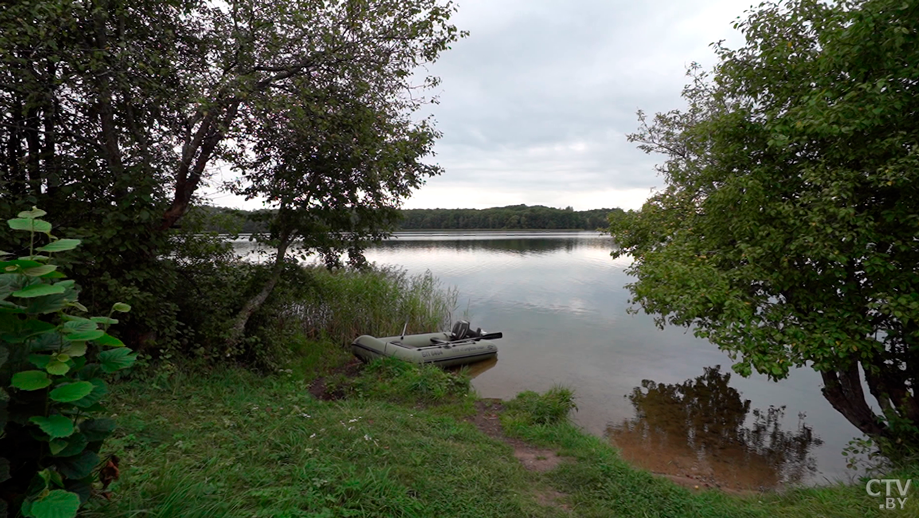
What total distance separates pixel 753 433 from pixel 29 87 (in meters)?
9.16

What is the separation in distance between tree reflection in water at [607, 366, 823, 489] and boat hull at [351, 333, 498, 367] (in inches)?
119

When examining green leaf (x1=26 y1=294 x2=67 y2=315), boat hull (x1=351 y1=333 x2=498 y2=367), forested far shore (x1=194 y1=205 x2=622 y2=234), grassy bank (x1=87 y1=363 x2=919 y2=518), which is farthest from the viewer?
forested far shore (x1=194 y1=205 x2=622 y2=234)

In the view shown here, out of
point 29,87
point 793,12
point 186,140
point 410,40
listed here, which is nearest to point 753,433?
point 793,12

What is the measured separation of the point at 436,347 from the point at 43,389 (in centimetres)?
741

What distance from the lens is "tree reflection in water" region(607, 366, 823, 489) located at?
5.28m

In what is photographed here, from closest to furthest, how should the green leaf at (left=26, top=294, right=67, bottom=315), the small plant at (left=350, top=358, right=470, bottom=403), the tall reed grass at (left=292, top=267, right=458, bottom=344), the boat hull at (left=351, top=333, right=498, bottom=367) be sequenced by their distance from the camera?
1. the green leaf at (left=26, top=294, right=67, bottom=315)
2. the small plant at (left=350, top=358, right=470, bottom=403)
3. the boat hull at (left=351, top=333, right=498, bottom=367)
4. the tall reed grass at (left=292, top=267, right=458, bottom=344)

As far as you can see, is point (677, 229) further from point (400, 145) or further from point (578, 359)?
point (578, 359)

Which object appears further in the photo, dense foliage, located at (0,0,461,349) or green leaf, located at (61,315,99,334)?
dense foliage, located at (0,0,461,349)

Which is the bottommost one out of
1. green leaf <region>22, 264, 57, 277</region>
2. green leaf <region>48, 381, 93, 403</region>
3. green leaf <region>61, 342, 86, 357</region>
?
A: green leaf <region>48, 381, 93, 403</region>

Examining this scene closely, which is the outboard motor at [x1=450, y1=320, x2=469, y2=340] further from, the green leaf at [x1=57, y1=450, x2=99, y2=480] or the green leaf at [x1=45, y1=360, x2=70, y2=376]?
the green leaf at [x1=45, y1=360, x2=70, y2=376]

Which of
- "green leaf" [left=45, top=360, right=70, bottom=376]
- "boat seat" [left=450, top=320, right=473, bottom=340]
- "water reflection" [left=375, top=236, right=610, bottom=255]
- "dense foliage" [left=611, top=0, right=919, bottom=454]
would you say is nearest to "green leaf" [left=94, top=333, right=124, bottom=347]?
"green leaf" [left=45, top=360, right=70, bottom=376]

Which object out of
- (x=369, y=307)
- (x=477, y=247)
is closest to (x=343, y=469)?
(x=369, y=307)

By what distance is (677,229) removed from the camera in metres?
6.00

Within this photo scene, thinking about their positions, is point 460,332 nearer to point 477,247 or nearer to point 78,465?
point 78,465
